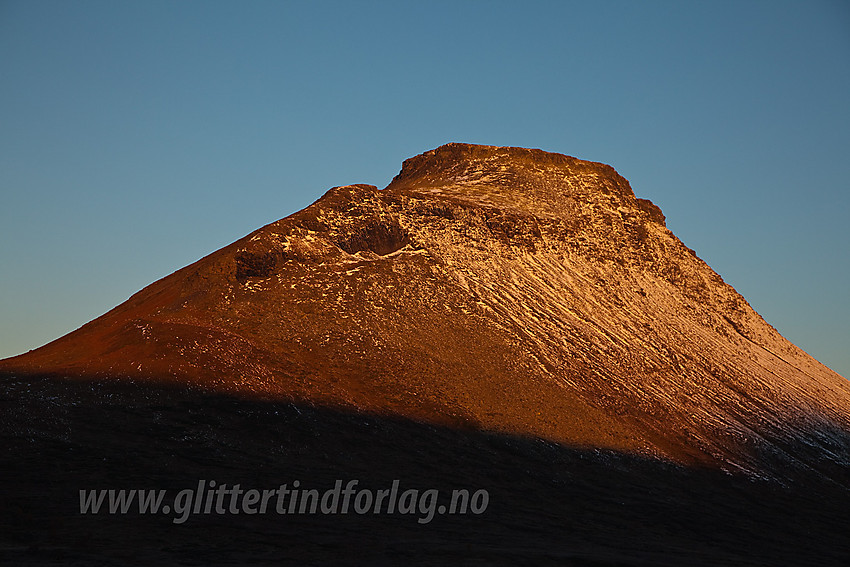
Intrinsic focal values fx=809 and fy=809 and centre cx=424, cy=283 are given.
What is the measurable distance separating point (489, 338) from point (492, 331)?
0.83 metres

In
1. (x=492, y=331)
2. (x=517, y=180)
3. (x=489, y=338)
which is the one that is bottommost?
(x=489, y=338)

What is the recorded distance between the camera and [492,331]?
45.0 metres

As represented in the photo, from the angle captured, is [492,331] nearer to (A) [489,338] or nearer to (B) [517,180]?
(A) [489,338]

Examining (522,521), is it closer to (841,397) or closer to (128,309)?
(128,309)

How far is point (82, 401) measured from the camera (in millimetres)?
29375

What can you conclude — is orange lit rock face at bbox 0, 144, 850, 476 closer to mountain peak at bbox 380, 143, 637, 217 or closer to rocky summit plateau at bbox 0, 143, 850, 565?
rocky summit plateau at bbox 0, 143, 850, 565

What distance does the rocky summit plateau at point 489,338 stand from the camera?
36.2 metres

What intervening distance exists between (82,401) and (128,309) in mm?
18996

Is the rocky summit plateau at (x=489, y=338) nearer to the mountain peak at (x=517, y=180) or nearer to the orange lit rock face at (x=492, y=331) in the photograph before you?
the orange lit rock face at (x=492, y=331)

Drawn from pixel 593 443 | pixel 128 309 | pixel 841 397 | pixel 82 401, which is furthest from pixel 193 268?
pixel 841 397

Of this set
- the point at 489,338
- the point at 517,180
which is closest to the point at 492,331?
the point at 489,338

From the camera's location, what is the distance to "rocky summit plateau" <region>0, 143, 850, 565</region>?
36156 mm

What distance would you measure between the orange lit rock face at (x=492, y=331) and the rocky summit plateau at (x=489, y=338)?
0.13 m

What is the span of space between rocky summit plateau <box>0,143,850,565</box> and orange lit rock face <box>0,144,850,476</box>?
5.2 inches
